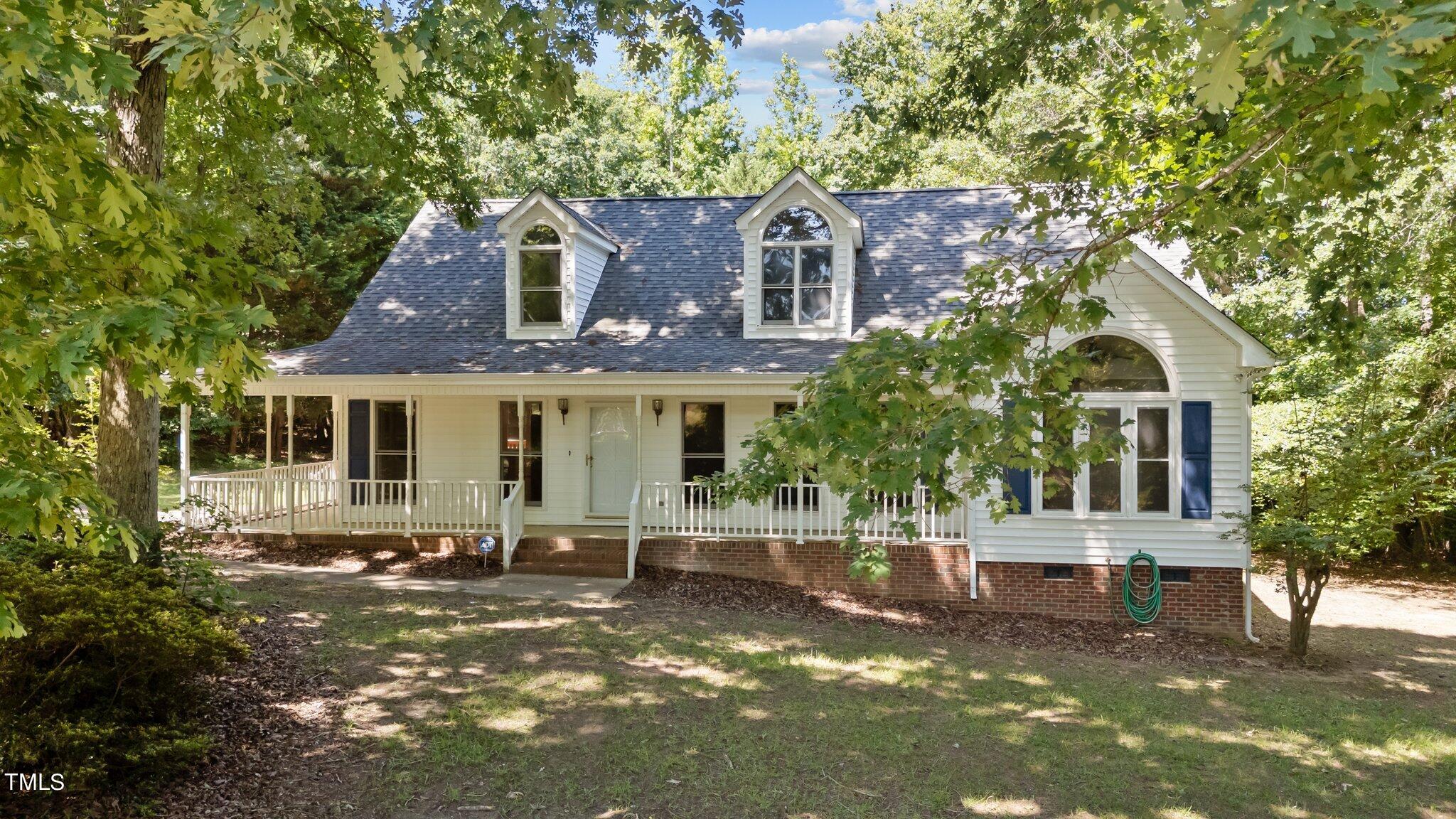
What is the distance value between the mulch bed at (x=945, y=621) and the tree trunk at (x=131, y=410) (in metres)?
5.46

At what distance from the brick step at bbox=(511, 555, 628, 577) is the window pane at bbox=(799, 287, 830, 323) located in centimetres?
A: 472

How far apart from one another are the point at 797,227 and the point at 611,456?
15.5ft

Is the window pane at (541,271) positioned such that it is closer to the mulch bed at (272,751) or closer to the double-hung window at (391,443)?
the double-hung window at (391,443)

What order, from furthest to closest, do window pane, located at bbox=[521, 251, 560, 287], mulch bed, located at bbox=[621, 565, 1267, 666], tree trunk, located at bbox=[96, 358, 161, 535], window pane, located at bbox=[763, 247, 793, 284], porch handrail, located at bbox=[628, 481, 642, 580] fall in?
window pane, located at bbox=[521, 251, 560, 287] < window pane, located at bbox=[763, 247, 793, 284] < porch handrail, located at bbox=[628, 481, 642, 580] < mulch bed, located at bbox=[621, 565, 1267, 666] < tree trunk, located at bbox=[96, 358, 161, 535]

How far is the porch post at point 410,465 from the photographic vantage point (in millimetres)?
12711

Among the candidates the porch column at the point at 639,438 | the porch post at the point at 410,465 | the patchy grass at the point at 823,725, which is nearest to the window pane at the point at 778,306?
the porch column at the point at 639,438

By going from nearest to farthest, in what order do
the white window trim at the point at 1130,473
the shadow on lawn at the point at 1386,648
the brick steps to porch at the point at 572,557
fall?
the shadow on lawn at the point at 1386,648
the white window trim at the point at 1130,473
the brick steps to porch at the point at 572,557

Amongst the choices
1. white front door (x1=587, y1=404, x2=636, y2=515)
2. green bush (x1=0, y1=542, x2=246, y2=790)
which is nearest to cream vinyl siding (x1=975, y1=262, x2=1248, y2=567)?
white front door (x1=587, y1=404, x2=636, y2=515)

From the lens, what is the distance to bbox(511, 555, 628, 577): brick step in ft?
39.7

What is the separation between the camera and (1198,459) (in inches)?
445

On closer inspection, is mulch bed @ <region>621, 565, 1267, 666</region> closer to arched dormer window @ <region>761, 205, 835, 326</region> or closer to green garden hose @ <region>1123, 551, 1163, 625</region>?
green garden hose @ <region>1123, 551, 1163, 625</region>

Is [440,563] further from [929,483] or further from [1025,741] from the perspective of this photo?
[929,483]

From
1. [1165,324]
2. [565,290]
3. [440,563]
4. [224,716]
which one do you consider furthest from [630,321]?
[224,716]

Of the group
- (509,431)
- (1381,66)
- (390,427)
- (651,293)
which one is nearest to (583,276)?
(651,293)
